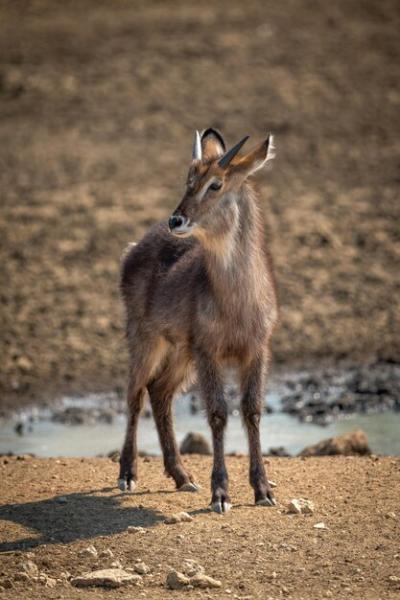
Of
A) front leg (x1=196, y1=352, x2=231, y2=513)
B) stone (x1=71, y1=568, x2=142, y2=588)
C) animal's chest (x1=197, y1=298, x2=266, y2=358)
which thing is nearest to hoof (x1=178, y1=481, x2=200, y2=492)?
front leg (x1=196, y1=352, x2=231, y2=513)

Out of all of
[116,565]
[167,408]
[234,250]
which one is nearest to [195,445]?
[167,408]

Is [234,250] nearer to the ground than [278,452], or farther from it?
farther from it

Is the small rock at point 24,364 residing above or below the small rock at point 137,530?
above

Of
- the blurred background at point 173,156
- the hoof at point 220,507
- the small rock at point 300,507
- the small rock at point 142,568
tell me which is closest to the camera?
the small rock at point 142,568

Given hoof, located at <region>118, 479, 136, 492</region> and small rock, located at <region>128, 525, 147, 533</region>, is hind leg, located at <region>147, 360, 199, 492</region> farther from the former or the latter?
small rock, located at <region>128, 525, 147, 533</region>

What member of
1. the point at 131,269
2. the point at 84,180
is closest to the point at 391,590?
the point at 131,269

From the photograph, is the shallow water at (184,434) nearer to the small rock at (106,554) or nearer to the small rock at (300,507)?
the small rock at (300,507)

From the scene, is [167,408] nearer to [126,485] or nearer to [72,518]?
[126,485]

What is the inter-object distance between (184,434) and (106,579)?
196 inches

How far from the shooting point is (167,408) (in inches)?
368

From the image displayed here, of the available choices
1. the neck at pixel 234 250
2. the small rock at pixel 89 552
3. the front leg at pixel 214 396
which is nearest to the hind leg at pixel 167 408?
the front leg at pixel 214 396

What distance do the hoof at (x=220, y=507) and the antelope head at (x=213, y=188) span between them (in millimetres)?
1594

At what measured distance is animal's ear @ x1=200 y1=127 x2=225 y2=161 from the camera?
868 cm

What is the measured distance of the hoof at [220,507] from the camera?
7.98 metres
